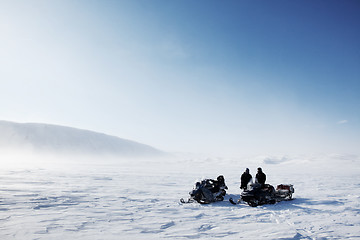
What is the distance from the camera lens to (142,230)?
6.42m

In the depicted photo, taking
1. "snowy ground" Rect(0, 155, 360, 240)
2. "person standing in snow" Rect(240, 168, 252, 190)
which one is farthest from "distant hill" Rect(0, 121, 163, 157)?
"person standing in snow" Rect(240, 168, 252, 190)

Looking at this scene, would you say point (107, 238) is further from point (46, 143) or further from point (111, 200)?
point (46, 143)

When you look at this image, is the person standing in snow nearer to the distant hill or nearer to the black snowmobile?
the black snowmobile

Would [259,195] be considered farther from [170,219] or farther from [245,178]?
[170,219]

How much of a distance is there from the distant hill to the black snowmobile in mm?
101037

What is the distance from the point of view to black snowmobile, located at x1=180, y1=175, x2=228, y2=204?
1007 centimetres

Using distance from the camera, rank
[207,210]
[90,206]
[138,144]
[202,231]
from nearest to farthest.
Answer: [202,231]
[207,210]
[90,206]
[138,144]

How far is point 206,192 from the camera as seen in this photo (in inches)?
396

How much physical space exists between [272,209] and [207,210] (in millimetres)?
2447

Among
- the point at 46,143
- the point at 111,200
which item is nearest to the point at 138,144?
the point at 46,143

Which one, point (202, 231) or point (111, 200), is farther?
point (111, 200)

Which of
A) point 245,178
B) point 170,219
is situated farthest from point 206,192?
point 170,219

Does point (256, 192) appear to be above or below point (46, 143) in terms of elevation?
below

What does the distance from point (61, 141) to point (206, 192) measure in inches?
4405
